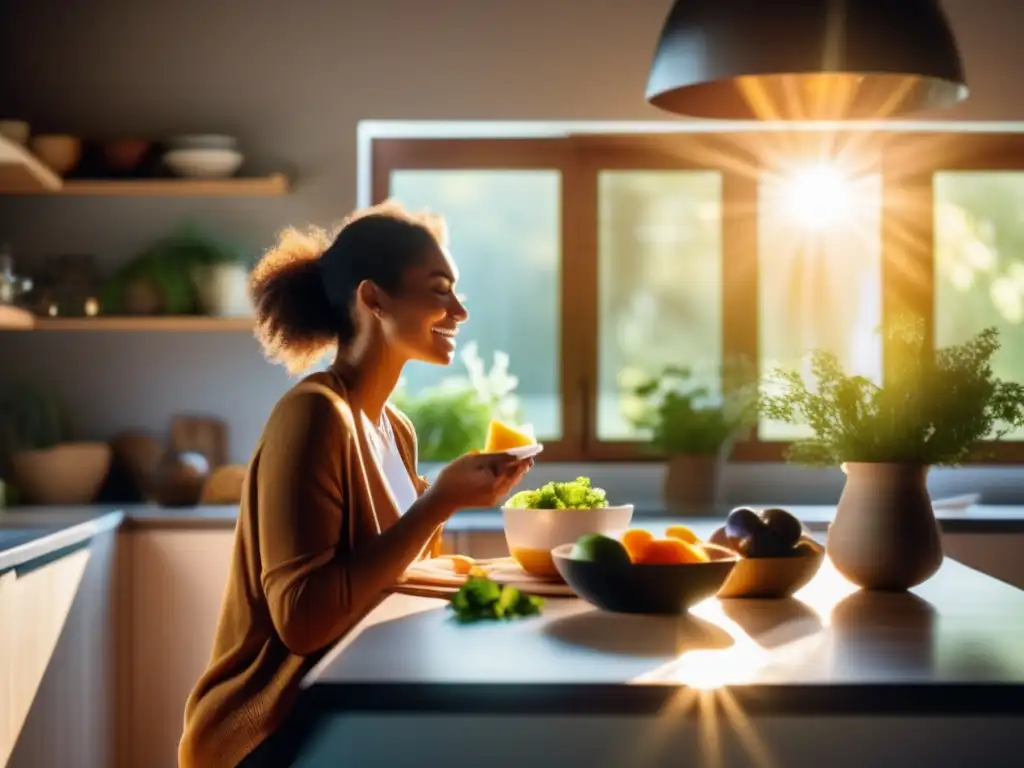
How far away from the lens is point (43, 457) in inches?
152

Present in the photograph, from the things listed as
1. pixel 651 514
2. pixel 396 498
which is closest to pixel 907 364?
pixel 396 498

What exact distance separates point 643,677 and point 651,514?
2.60 metres

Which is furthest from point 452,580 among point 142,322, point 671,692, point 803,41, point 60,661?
point 142,322

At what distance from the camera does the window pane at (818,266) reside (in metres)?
4.34

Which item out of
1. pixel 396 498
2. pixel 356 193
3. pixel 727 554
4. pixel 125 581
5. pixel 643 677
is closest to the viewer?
pixel 643 677

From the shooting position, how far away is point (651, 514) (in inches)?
150

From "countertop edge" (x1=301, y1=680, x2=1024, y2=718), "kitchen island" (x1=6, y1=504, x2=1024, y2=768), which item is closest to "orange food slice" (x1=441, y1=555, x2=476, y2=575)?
"countertop edge" (x1=301, y1=680, x2=1024, y2=718)

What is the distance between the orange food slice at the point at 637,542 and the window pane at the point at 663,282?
2.70m

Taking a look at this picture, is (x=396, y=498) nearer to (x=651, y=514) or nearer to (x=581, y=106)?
(x=651, y=514)

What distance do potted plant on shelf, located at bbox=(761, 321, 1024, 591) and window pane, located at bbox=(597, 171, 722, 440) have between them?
2.38 metres

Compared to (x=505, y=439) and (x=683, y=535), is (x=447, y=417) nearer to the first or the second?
(x=505, y=439)

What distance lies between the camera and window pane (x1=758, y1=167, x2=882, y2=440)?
4340 mm

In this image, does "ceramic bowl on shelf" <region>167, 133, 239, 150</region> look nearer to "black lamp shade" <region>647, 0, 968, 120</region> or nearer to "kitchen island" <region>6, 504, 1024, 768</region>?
"kitchen island" <region>6, 504, 1024, 768</region>

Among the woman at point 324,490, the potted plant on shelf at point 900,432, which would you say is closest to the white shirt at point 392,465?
the woman at point 324,490
